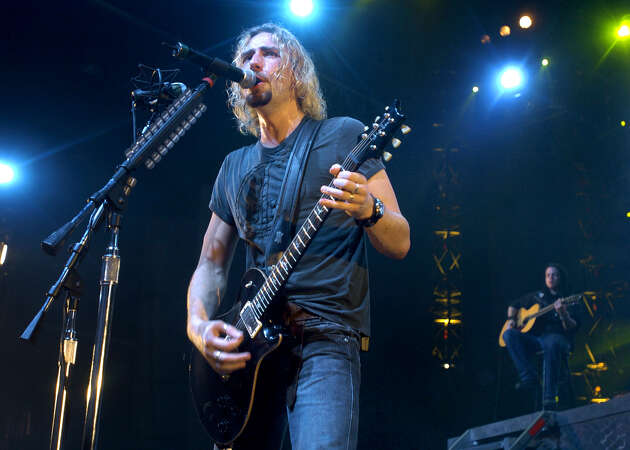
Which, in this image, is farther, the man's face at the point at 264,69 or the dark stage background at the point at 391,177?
the dark stage background at the point at 391,177

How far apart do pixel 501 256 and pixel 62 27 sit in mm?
6705

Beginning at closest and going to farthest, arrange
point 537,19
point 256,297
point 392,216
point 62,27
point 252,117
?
point 392,216
point 256,297
point 252,117
point 62,27
point 537,19

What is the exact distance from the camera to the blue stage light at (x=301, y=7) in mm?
5964

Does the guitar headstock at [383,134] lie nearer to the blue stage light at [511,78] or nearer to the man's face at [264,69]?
the man's face at [264,69]

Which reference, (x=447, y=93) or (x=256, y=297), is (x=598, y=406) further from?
(x=447, y=93)

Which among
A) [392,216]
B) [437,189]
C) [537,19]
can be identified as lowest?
[392,216]

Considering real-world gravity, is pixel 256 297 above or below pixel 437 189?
below

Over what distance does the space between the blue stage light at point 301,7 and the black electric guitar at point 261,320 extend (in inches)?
175

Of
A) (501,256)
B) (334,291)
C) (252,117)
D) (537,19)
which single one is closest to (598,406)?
(334,291)

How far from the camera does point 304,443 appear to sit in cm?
174

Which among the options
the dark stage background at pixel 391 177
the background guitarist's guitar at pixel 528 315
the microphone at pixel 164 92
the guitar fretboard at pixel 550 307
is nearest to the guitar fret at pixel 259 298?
the microphone at pixel 164 92

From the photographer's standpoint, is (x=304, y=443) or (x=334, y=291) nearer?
(x=304, y=443)

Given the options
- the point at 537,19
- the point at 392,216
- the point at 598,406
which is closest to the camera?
the point at 392,216

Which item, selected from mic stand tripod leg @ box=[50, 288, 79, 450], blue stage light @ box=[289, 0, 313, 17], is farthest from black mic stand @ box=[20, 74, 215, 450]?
blue stage light @ box=[289, 0, 313, 17]
